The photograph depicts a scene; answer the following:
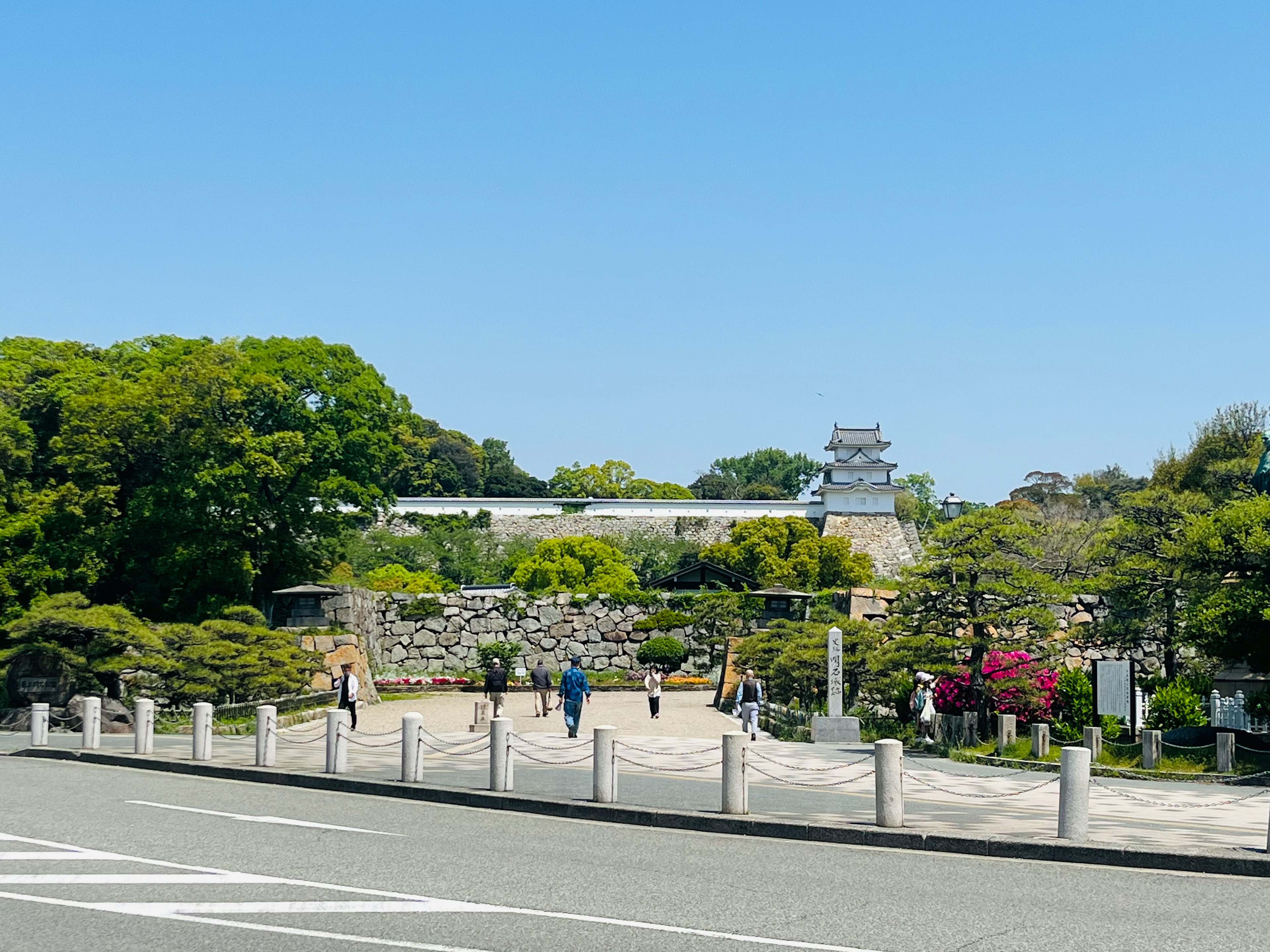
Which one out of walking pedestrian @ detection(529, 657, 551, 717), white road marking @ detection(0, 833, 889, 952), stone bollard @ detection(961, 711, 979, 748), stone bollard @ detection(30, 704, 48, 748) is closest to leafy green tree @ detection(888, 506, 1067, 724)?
stone bollard @ detection(961, 711, 979, 748)

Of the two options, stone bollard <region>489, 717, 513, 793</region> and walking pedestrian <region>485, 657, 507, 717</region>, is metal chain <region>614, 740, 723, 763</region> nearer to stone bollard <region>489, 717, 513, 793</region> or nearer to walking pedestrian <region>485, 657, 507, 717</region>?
stone bollard <region>489, 717, 513, 793</region>

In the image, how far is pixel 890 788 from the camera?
12.7 metres

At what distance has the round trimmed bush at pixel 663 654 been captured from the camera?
148ft

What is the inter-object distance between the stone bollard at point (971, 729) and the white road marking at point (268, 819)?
14.4 metres

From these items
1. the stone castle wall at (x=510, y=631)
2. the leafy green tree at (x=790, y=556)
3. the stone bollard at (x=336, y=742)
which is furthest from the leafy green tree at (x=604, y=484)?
the stone bollard at (x=336, y=742)

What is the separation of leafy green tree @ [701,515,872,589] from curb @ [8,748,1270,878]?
48.9 m

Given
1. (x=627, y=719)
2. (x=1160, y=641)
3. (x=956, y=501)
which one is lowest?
A: (x=627, y=719)

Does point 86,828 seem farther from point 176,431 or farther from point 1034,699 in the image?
point 176,431

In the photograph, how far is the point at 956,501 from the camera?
3058cm

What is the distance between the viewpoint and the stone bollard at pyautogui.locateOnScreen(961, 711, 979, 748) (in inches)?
953

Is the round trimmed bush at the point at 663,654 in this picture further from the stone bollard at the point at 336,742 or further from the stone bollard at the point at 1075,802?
the stone bollard at the point at 1075,802

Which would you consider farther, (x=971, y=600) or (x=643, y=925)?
(x=971, y=600)

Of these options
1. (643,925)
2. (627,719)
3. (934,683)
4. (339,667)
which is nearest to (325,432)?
(339,667)

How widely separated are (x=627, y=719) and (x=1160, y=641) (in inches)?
493
